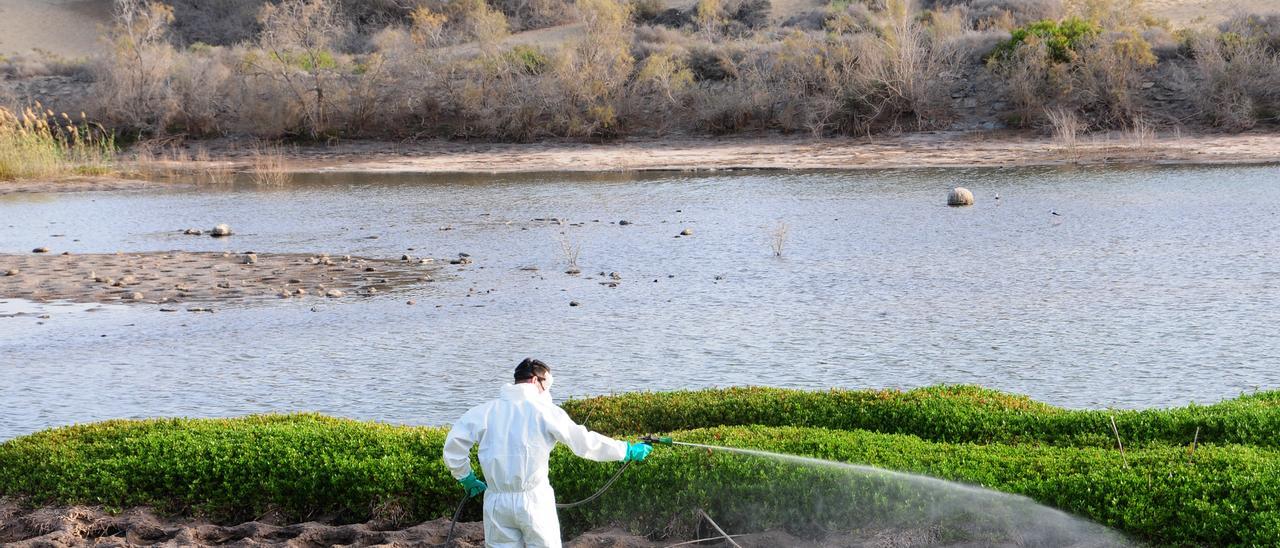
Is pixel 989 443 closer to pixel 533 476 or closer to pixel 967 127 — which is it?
pixel 533 476

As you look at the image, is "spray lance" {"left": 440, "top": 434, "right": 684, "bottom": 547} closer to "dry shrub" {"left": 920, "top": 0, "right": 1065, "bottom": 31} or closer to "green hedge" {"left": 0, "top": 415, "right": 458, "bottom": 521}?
"green hedge" {"left": 0, "top": 415, "right": 458, "bottom": 521}

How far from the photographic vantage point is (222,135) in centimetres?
4584

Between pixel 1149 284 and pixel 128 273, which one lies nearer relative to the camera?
pixel 1149 284

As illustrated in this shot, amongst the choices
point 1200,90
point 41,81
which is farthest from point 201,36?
point 1200,90

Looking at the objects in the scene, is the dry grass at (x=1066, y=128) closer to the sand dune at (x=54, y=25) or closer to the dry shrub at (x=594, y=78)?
the dry shrub at (x=594, y=78)

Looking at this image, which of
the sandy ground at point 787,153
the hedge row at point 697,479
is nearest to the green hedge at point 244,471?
the hedge row at point 697,479

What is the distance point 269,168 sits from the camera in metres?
37.4

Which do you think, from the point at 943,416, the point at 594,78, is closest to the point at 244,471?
the point at 943,416

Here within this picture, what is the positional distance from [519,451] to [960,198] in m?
20.1

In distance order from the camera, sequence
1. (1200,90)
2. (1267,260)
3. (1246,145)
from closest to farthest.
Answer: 1. (1267,260)
2. (1246,145)
3. (1200,90)

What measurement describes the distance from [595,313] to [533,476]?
9536 mm

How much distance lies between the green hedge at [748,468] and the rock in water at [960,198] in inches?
588

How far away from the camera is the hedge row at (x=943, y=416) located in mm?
8727

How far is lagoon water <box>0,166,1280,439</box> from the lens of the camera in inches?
474
